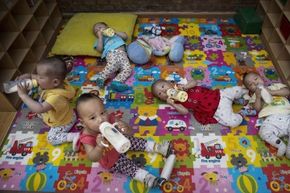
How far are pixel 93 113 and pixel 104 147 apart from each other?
19cm

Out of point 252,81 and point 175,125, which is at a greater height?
point 252,81

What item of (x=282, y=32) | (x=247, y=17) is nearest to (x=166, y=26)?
(x=247, y=17)

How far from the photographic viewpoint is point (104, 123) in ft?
4.22

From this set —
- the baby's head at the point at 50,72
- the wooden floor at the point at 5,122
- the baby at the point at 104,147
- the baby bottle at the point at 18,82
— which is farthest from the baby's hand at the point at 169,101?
the wooden floor at the point at 5,122

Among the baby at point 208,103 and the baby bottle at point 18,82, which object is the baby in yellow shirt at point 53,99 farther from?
the baby at point 208,103

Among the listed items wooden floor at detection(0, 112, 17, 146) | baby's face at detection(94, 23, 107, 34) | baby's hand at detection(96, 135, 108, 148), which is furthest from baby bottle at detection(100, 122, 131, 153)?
baby's face at detection(94, 23, 107, 34)

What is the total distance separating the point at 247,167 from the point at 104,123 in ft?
2.86

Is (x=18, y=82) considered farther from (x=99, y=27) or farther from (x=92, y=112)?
(x=99, y=27)

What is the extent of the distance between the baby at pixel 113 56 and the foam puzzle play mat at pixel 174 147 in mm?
66

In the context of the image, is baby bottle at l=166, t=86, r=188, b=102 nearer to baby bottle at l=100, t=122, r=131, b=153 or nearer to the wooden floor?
baby bottle at l=100, t=122, r=131, b=153

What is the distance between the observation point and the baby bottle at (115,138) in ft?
3.98

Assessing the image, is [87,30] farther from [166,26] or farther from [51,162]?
[51,162]

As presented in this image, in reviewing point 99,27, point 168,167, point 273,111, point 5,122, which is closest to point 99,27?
point 99,27

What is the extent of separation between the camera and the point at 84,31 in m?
2.37
